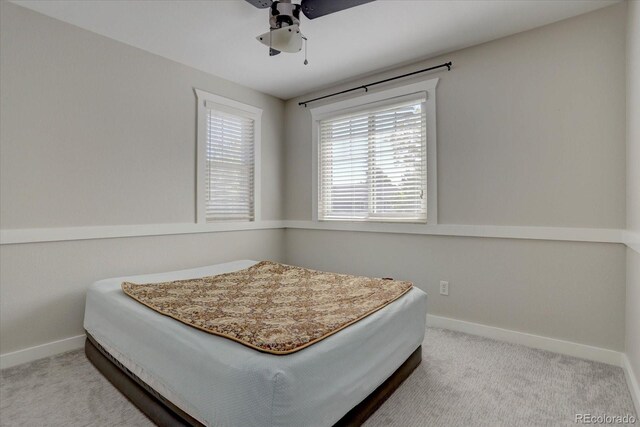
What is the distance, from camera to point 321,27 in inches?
100

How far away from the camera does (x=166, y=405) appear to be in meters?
1.52

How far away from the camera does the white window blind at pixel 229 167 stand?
138 inches

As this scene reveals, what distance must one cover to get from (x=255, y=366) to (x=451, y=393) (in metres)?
1.31

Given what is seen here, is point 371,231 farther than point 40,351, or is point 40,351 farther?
point 371,231

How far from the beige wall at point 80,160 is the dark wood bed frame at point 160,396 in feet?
2.03

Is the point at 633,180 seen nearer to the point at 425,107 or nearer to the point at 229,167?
the point at 425,107

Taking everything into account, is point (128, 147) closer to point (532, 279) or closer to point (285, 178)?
point (285, 178)

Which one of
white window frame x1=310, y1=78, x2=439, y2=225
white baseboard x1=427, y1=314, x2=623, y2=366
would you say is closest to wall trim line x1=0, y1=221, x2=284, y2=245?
white window frame x1=310, y1=78, x2=439, y2=225

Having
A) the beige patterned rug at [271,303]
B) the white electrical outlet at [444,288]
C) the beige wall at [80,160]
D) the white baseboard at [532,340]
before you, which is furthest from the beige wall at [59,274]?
the white baseboard at [532,340]

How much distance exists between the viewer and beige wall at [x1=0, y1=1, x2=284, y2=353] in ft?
7.47

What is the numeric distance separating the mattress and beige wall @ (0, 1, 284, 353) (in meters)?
0.77

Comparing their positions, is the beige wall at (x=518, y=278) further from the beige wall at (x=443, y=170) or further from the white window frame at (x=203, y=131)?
the white window frame at (x=203, y=131)

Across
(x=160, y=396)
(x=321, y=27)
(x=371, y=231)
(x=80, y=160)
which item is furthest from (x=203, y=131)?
(x=160, y=396)

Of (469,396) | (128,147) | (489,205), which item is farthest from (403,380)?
(128,147)
